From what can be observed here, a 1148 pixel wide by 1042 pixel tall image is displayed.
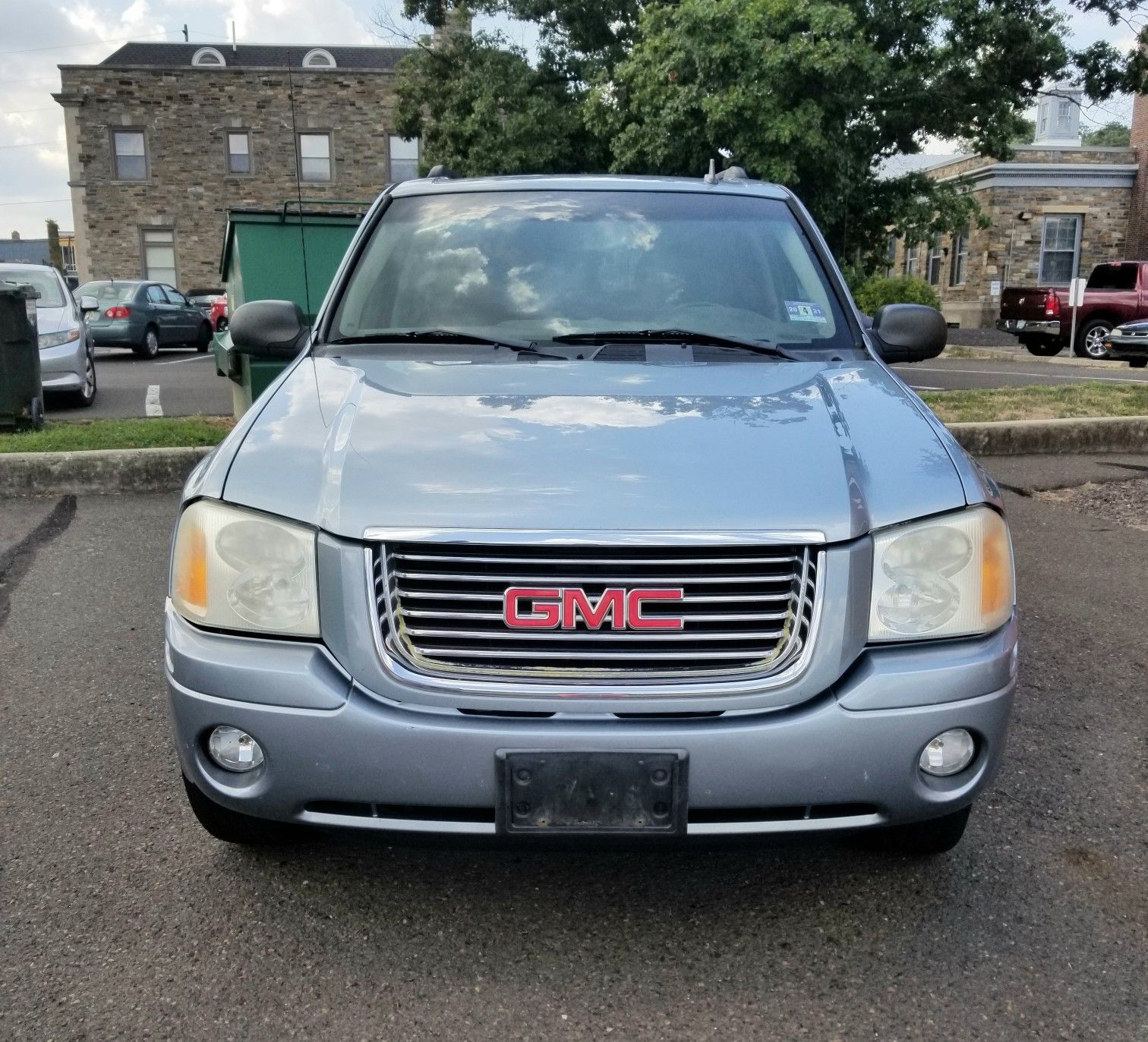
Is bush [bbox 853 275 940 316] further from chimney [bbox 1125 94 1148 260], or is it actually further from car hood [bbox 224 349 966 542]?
car hood [bbox 224 349 966 542]

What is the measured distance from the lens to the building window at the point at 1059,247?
31.7 metres

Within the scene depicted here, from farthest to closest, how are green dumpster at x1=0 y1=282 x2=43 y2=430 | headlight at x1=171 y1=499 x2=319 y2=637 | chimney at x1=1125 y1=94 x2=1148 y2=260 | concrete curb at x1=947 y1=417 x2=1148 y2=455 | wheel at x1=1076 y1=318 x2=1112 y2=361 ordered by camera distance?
chimney at x1=1125 y1=94 x2=1148 y2=260 < wheel at x1=1076 y1=318 x2=1112 y2=361 < green dumpster at x1=0 y1=282 x2=43 y2=430 < concrete curb at x1=947 y1=417 x2=1148 y2=455 < headlight at x1=171 y1=499 x2=319 y2=637

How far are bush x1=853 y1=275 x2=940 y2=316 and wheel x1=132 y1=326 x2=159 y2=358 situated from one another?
13154mm

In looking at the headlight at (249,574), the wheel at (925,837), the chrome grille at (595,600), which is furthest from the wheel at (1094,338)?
the headlight at (249,574)

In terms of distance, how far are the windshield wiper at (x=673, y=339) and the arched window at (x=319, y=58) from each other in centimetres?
3537

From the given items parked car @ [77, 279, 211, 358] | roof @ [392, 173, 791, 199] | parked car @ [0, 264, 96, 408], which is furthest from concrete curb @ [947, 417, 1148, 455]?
parked car @ [77, 279, 211, 358]

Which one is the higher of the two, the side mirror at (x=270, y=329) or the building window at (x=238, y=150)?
the building window at (x=238, y=150)

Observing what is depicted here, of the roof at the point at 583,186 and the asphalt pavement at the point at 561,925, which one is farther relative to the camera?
the roof at the point at 583,186

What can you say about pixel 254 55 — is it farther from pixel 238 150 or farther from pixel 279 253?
pixel 279 253

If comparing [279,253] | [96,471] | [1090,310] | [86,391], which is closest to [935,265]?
[1090,310]

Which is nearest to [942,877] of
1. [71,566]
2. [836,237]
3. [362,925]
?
[362,925]

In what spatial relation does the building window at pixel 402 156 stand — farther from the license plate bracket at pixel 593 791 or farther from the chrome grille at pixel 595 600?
the license plate bracket at pixel 593 791

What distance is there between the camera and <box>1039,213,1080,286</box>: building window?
1249 inches

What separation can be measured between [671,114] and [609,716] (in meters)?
15.8
